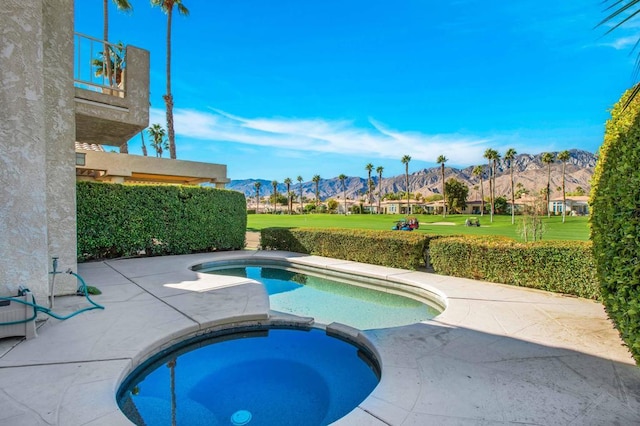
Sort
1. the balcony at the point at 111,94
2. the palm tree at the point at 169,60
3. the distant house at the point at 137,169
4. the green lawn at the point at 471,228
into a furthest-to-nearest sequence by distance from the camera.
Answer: the green lawn at the point at 471,228 → the palm tree at the point at 169,60 → the distant house at the point at 137,169 → the balcony at the point at 111,94

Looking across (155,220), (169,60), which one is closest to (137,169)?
(155,220)

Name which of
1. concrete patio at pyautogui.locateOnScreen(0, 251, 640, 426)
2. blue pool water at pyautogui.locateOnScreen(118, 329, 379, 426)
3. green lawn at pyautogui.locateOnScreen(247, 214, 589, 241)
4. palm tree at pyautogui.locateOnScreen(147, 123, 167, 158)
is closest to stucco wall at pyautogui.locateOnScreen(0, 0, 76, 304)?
concrete patio at pyautogui.locateOnScreen(0, 251, 640, 426)

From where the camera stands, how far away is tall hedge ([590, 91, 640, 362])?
A: 2.44 m

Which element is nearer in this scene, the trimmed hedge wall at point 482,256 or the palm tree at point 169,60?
the trimmed hedge wall at point 482,256

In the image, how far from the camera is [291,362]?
394 cm

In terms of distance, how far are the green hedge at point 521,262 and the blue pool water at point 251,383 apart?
440cm

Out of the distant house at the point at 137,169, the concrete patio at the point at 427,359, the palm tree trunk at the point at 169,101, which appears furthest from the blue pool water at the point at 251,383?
the palm tree trunk at the point at 169,101

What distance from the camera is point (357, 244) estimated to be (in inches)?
385

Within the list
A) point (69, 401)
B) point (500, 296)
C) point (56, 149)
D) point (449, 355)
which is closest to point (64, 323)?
point (69, 401)

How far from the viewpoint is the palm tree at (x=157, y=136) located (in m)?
39.6

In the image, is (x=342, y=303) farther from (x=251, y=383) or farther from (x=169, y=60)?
(x=169, y=60)

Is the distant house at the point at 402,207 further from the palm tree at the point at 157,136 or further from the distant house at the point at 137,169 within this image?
the distant house at the point at 137,169

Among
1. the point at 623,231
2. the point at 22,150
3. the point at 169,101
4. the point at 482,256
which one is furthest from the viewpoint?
the point at 169,101

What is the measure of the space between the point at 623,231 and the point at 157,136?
4477cm
